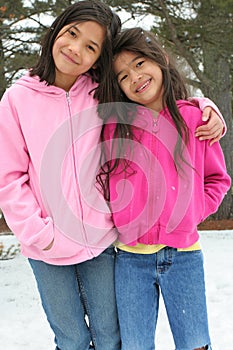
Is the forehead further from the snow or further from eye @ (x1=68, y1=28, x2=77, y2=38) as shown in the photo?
the snow

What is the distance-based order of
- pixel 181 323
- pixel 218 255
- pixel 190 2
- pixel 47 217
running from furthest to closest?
1. pixel 190 2
2. pixel 218 255
3. pixel 181 323
4. pixel 47 217

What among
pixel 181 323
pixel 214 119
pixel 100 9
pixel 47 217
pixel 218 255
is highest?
pixel 100 9

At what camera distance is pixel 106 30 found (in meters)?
1.88

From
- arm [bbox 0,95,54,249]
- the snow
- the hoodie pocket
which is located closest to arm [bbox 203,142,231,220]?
the hoodie pocket

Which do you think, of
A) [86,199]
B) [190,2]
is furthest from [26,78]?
[190,2]

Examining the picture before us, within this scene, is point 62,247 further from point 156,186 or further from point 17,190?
point 156,186

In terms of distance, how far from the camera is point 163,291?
1979mm

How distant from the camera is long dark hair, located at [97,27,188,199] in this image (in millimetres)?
1921

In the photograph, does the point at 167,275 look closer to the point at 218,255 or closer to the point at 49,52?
the point at 49,52

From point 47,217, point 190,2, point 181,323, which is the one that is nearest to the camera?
point 47,217

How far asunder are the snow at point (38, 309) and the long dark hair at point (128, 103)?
178 centimetres

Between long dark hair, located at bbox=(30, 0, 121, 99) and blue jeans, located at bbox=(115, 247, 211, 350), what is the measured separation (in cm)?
66

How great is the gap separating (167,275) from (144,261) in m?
0.10

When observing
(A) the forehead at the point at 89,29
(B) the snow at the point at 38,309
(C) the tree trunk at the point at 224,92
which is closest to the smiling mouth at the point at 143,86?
(A) the forehead at the point at 89,29
